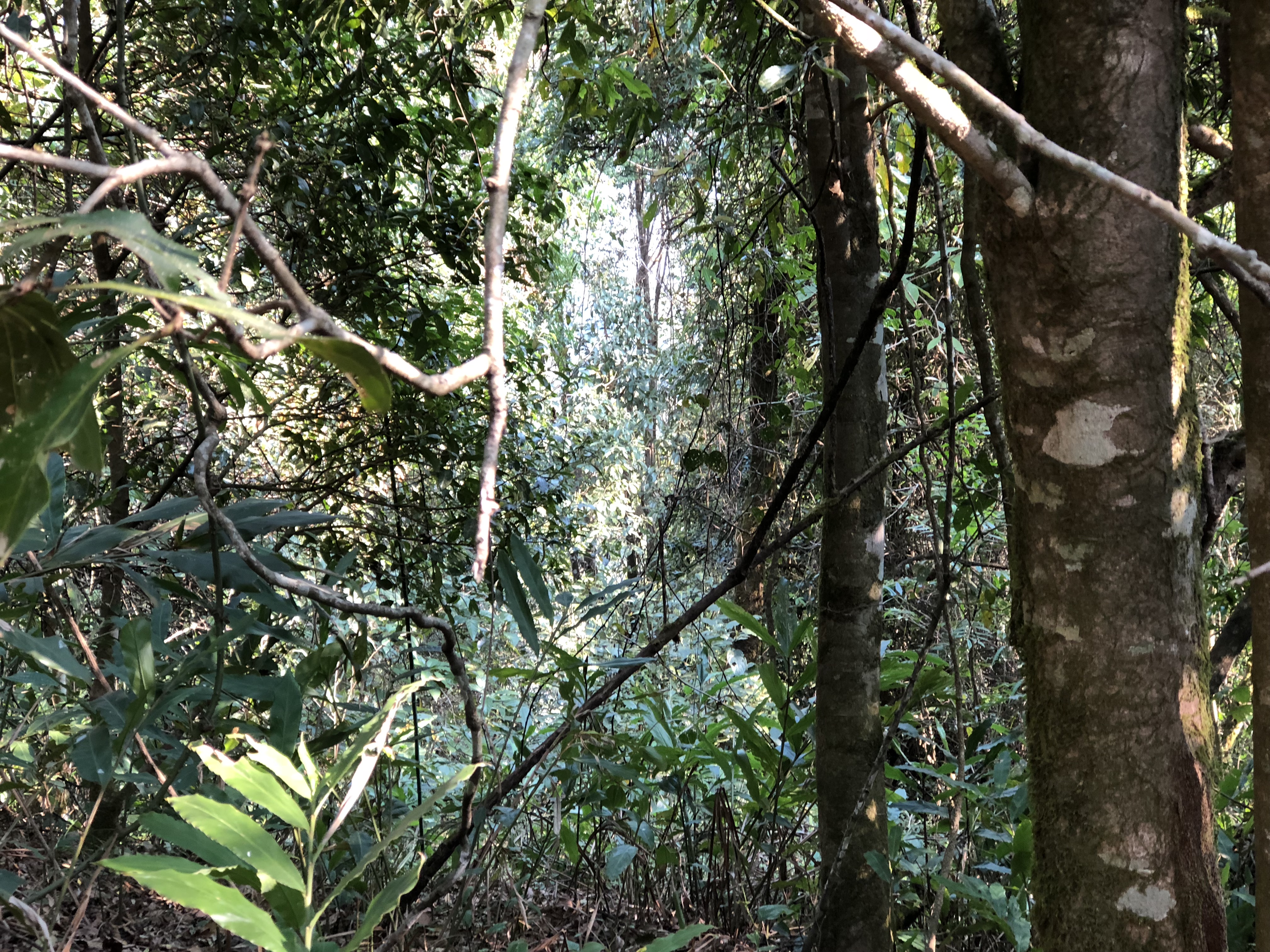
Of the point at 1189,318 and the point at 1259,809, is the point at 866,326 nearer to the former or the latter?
the point at 1189,318

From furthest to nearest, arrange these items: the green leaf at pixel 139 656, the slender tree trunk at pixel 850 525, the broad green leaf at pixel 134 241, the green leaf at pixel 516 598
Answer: the slender tree trunk at pixel 850 525
the green leaf at pixel 516 598
the green leaf at pixel 139 656
the broad green leaf at pixel 134 241

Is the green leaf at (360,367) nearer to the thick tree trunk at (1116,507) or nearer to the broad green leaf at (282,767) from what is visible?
the broad green leaf at (282,767)

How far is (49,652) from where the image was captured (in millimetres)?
1137

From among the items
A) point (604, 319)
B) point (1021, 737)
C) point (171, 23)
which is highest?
point (604, 319)

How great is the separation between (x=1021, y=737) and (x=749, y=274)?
158 centimetres

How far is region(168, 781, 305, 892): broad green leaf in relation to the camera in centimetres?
85

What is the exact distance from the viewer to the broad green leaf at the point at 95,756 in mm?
1220

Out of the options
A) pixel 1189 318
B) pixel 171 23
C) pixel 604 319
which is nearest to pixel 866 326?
pixel 1189 318

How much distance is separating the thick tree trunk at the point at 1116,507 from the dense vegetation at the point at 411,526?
0.43ft

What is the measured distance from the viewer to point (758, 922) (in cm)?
173

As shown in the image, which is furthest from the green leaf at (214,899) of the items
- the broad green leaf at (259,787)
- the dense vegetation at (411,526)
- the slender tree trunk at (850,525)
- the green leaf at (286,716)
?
the slender tree trunk at (850,525)

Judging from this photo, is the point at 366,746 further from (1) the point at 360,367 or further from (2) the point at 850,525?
(2) the point at 850,525

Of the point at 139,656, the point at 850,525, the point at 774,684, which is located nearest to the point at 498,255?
the point at 139,656

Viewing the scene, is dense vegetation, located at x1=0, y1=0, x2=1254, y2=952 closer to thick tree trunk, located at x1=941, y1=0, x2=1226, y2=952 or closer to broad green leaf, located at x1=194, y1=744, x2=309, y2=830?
broad green leaf, located at x1=194, y1=744, x2=309, y2=830
